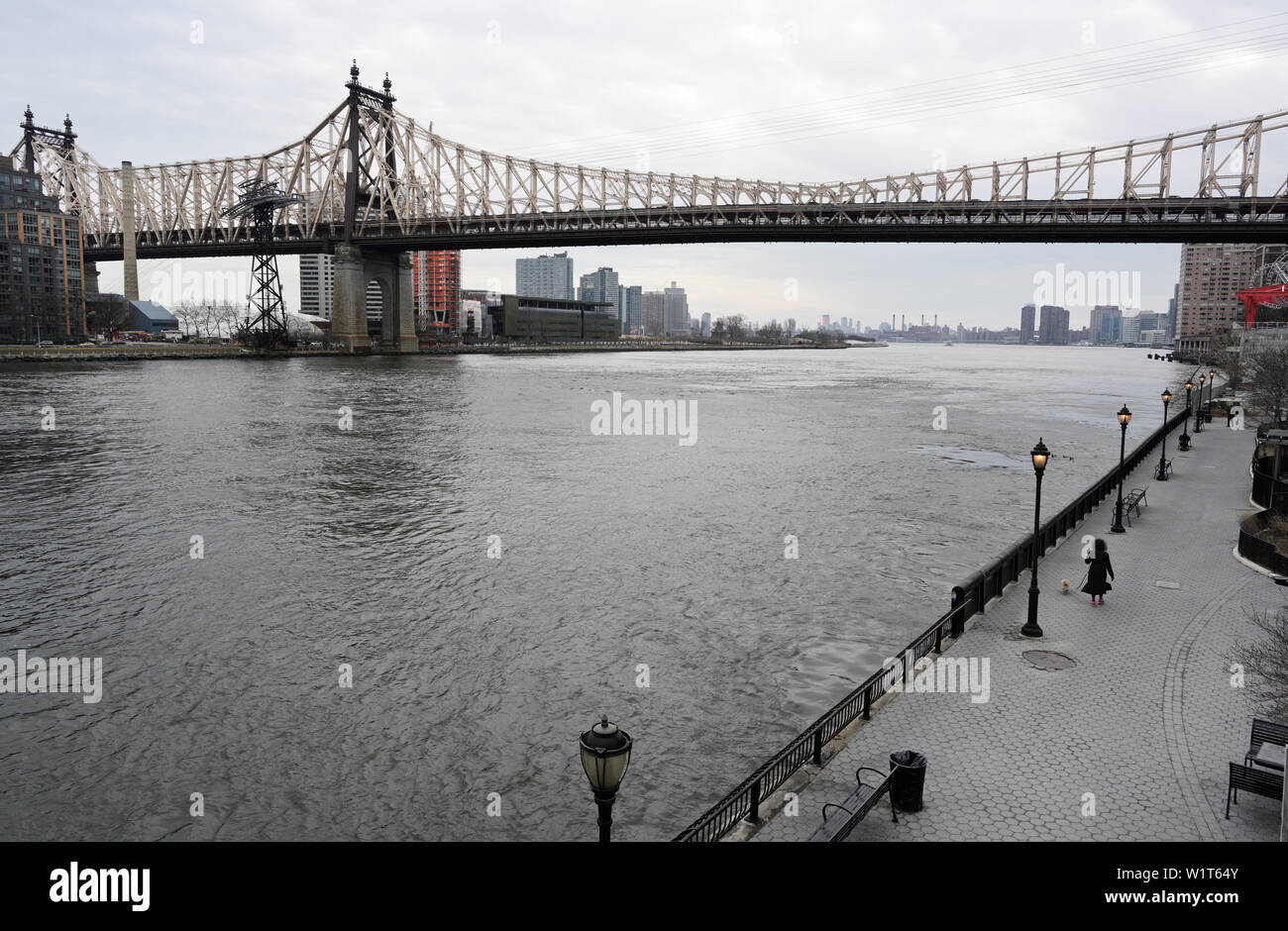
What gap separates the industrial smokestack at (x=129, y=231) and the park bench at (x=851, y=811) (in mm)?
138115

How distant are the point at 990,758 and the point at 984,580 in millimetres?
6143

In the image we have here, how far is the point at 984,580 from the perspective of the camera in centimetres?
1533

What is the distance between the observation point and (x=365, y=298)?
11131cm

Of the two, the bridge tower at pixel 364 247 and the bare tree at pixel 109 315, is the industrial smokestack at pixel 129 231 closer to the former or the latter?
the bare tree at pixel 109 315

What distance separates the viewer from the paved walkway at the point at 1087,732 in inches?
333

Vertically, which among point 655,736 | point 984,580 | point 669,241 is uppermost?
point 669,241

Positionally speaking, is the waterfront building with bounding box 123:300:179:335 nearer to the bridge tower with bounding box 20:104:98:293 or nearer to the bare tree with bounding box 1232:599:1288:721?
the bridge tower with bounding box 20:104:98:293

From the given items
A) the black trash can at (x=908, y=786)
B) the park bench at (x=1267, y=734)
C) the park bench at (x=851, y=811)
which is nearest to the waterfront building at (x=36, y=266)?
the park bench at (x=851, y=811)

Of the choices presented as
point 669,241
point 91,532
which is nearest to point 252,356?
point 669,241

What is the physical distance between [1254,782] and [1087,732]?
1.94 metres

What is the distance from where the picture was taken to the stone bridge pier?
10775 centimetres

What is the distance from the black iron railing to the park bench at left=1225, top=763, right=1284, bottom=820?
377 centimetres
